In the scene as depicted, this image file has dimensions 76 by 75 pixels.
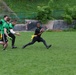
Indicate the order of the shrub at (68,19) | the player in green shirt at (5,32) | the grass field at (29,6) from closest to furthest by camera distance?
the player in green shirt at (5,32) → the shrub at (68,19) → the grass field at (29,6)

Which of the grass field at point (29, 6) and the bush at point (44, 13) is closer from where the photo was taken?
the bush at point (44, 13)

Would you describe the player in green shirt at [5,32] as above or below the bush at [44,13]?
above

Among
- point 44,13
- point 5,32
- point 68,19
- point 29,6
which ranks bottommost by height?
point 68,19

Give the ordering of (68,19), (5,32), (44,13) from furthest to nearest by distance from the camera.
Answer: (44,13) → (68,19) → (5,32)

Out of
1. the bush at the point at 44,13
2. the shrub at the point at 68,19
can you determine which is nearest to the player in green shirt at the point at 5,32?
the bush at the point at 44,13

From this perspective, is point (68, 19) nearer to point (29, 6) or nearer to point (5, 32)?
point (29, 6)

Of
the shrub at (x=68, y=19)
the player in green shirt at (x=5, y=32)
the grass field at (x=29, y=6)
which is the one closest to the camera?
the player in green shirt at (x=5, y=32)

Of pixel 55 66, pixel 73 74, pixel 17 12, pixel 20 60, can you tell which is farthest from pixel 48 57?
pixel 17 12

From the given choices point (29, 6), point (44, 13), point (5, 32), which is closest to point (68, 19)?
point (44, 13)

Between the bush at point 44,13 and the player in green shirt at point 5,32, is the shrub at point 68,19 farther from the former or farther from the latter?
the player in green shirt at point 5,32

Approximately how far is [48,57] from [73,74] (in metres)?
4.32

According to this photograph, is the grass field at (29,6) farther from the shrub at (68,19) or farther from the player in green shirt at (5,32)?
the player in green shirt at (5,32)

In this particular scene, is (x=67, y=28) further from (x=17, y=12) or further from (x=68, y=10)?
(x=17, y=12)

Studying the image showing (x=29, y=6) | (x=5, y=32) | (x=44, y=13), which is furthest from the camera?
(x=29, y=6)
